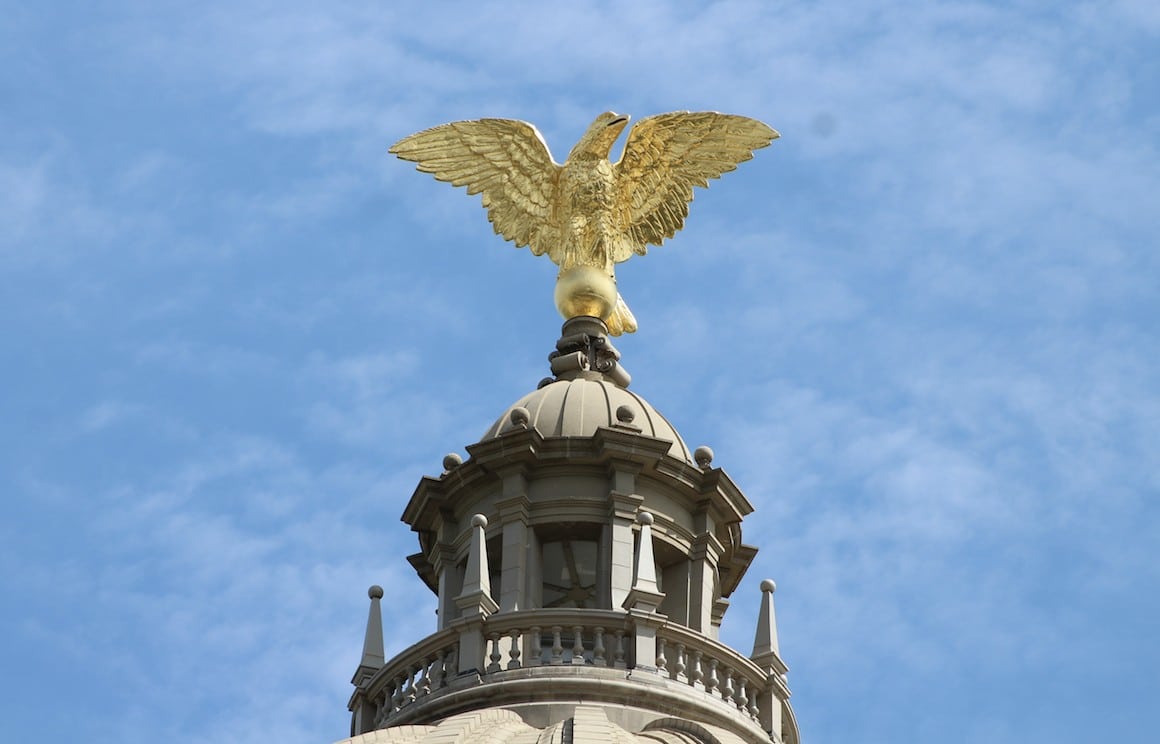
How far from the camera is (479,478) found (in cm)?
5406

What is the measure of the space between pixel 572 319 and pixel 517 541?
231 inches

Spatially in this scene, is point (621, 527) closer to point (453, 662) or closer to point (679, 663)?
point (679, 663)

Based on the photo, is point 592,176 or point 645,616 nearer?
point 645,616

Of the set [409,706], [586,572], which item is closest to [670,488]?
[586,572]

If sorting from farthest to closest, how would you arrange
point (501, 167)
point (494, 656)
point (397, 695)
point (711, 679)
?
1. point (501, 167)
2. point (397, 695)
3. point (711, 679)
4. point (494, 656)

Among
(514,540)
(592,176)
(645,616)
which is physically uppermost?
(592,176)

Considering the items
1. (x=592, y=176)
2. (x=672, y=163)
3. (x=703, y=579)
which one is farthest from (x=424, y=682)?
(x=672, y=163)

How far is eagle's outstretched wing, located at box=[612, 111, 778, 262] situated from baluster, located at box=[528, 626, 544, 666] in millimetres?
9968

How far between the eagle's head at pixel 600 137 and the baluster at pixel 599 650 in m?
10.5

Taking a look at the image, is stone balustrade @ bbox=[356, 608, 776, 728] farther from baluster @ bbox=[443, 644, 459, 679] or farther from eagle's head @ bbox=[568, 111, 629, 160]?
eagle's head @ bbox=[568, 111, 629, 160]

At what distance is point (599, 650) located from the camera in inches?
1976

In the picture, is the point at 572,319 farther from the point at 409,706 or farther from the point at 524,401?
the point at 409,706

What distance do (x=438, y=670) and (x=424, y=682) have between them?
285 millimetres

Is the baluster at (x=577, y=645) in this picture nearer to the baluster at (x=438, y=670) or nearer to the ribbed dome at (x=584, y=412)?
the baluster at (x=438, y=670)
